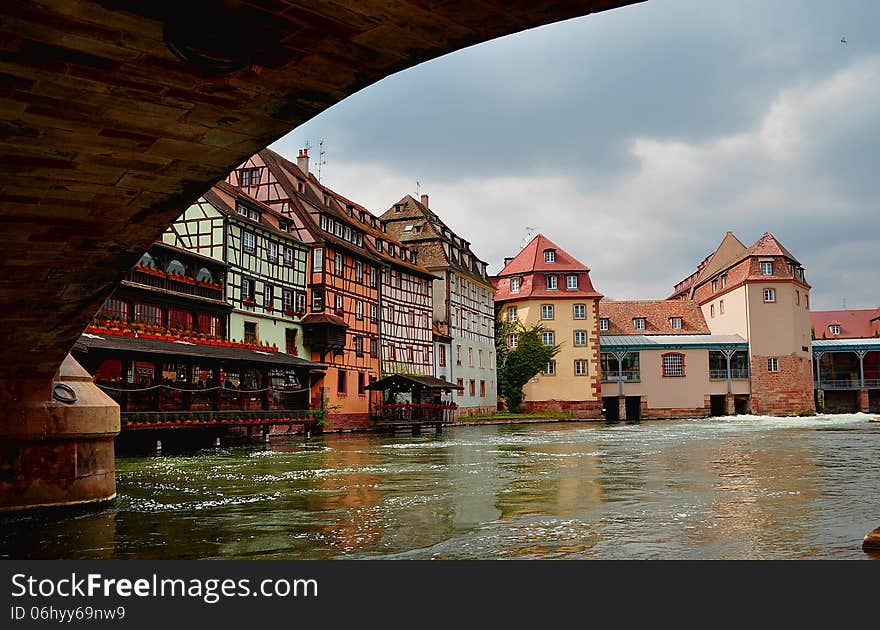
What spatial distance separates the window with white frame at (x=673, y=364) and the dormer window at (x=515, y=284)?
11.8 m

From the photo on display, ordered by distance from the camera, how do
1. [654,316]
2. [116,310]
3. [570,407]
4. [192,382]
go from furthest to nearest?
[654,316] → [570,407] → [192,382] → [116,310]

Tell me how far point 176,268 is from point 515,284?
37178 millimetres

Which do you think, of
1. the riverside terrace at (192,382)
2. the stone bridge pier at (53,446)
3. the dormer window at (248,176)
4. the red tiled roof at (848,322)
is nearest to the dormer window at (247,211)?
the dormer window at (248,176)

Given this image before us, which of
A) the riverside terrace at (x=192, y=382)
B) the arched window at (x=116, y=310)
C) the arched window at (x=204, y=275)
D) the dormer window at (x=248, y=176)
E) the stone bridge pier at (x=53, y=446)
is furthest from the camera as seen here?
the dormer window at (x=248, y=176)

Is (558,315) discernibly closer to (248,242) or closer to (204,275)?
(248,242)

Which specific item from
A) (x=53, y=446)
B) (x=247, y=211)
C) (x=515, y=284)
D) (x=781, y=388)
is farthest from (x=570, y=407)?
(x=53, y=446)

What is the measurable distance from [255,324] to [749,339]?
37241 mm

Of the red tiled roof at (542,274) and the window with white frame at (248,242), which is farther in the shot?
the red tiled roof at (542,274)

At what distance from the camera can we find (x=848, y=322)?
253 feet

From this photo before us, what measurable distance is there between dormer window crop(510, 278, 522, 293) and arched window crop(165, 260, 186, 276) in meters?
36.5

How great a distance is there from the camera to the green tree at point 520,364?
57.4 m

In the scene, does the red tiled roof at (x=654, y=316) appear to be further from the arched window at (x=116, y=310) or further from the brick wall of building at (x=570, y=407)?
the arched window at (x=116, y=310)

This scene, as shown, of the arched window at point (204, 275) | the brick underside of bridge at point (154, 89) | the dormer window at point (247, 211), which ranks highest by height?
the dormer window at point (247, 211)

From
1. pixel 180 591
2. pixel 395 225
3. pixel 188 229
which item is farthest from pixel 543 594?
pixel 395 225
